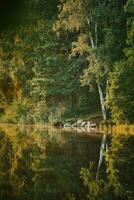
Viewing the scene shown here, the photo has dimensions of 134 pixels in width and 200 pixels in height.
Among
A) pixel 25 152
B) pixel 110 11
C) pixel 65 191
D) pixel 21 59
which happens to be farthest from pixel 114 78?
pixel 65 191

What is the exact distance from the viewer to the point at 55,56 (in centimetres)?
4169

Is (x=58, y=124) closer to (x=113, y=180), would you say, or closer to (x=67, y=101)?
(x=67, y=101)

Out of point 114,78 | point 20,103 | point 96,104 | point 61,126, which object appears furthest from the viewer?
point 20,103

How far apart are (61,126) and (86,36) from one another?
22.8ft

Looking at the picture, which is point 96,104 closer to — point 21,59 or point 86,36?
point 86,36

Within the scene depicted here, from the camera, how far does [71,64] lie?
40656mm

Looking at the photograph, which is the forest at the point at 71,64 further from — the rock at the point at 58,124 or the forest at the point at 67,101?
the rock at the point at 58,124

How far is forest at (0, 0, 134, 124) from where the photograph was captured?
3008 cm

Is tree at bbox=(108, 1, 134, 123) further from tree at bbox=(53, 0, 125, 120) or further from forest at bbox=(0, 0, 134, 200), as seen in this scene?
tree at bbox=(53, 0, 125, 120)

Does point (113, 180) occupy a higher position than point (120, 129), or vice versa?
point (120, 129)

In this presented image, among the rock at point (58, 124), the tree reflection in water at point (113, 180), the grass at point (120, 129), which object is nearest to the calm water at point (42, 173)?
the tree reflection in water at point (113, 180)

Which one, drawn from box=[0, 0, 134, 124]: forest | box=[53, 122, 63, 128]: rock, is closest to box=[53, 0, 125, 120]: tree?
box=[0, 0, 134, 124]: forest

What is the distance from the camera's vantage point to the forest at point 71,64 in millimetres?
30078

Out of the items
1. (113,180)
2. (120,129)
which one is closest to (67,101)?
(120,129)
